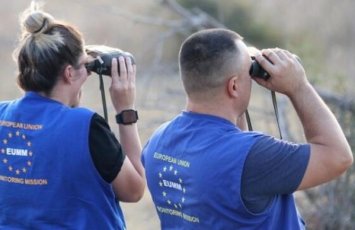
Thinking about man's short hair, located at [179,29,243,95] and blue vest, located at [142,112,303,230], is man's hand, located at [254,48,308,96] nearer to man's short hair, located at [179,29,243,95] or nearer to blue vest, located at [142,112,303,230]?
man's short hair, located at [179,29,243,95]

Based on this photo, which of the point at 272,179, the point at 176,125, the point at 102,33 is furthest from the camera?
the point at 102,33

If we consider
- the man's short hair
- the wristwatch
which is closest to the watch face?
the wristwatch

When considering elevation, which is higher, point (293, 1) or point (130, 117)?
point (130, 117)

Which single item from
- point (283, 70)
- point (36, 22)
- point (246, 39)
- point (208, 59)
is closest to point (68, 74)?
point (36, 22)

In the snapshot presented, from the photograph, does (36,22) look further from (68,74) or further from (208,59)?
(208,59)

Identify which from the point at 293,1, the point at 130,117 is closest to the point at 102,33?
the point at 293,1

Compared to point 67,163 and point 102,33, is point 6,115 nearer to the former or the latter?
point 67,163

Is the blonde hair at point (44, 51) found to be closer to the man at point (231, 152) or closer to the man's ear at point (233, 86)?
the man at point (231, 152)

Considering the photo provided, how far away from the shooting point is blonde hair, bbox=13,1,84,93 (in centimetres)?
349

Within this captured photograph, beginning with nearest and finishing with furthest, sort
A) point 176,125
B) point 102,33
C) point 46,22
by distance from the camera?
point 176,125, point 46,22, point 102,33

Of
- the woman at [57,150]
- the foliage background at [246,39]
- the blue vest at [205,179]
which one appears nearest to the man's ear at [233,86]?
the blue vest at [205,179]

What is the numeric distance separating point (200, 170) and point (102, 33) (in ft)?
46.6

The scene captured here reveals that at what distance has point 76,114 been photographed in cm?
344

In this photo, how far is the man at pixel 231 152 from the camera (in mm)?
3086
